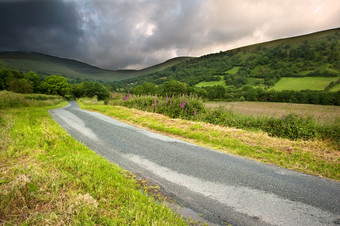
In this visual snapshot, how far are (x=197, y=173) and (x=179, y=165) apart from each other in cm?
70

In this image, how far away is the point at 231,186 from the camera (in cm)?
408

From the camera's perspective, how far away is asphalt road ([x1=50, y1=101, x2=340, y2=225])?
3.14m

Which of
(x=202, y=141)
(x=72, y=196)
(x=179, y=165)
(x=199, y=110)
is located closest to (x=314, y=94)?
(x=199, y=110)

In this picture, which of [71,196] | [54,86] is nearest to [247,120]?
[71,196]

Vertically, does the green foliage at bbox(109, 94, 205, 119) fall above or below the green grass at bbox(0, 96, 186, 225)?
above

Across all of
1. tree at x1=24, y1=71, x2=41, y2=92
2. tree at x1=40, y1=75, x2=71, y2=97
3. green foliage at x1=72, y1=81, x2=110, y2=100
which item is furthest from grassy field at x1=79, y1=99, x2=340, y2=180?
green foliage at x1=72, y1=81, x2=110, y2=100

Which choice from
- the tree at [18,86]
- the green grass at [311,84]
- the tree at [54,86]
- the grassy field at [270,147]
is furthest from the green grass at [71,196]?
the tree at [54,86]

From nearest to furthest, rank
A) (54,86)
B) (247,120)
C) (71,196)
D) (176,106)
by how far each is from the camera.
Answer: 1. (71,196)
2. (247,120)
3. (176,106)
4. (54,86)

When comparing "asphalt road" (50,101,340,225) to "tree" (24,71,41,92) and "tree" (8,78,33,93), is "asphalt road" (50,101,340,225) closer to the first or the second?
"tree" (8,78,33,93)

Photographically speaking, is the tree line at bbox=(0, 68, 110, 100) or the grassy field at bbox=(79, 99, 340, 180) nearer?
the grassy field at bbox=(79, 99, 340, 180)

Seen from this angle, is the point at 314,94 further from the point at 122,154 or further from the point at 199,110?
the point at 122,154

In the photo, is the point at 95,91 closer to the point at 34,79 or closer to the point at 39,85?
the point at 39,85

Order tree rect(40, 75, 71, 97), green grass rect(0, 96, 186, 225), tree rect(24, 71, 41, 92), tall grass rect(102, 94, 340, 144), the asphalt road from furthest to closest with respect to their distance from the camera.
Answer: tree rect(40, 75, 71, 97) → tree rect(24, 71, 41, 92) → tall grass rect(102, 94, 340, 144) → the asphalt road → green grass rect(0, 96, 186, 225)

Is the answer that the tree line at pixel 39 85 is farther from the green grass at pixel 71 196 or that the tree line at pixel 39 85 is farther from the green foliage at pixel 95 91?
the green grass at pixel 71 196
